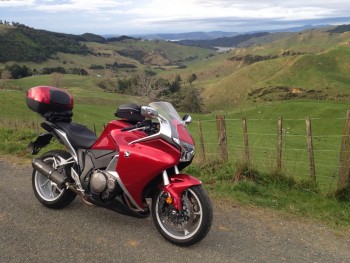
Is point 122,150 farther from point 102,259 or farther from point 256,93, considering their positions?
point 256,93

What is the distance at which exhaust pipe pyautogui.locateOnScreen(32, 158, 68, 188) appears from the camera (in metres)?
5.48

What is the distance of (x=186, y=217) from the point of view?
469 cm

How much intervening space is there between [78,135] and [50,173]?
0.72 m

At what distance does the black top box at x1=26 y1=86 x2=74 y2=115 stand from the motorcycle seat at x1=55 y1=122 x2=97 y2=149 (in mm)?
248

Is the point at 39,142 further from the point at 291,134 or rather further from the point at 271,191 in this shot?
the point at 291,134

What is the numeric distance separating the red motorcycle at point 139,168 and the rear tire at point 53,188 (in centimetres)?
3

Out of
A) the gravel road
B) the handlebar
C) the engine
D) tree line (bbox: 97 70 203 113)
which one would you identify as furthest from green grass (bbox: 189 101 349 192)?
tree line (bbox: 97 70 203 113)

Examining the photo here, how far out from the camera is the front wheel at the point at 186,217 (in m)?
4.46

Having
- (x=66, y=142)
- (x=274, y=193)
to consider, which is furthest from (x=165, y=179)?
(x=274, y=193)

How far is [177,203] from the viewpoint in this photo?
4.49 metres

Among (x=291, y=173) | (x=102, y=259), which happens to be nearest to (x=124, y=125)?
(x=102, y=259)

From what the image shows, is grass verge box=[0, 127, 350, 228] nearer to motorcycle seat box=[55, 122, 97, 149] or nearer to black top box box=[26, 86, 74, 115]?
motorcycle seat box=[55, 122, 97, 149]

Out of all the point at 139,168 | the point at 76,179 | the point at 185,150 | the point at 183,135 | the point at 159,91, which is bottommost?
the point at 159,91

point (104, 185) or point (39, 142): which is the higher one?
point (39, 142)
